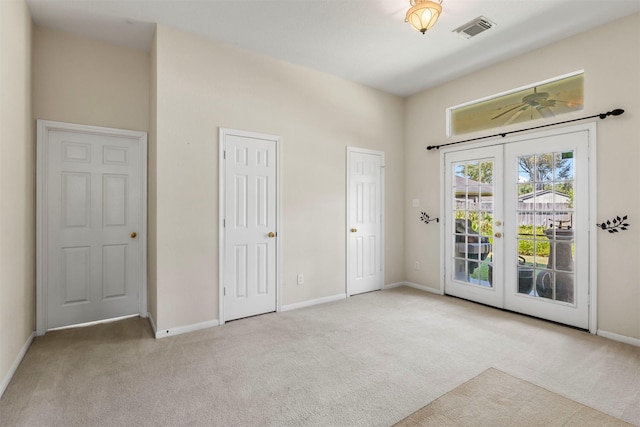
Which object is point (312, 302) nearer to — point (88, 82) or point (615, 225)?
point (615, 225)

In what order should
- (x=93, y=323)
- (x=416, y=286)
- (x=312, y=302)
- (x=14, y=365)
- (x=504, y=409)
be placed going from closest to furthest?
(x=504, y=409) < (x=14, y=365) < (x=93, y=323) < (x=312, y=302) < (x=416, y=286)

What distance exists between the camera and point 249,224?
368 centimetres

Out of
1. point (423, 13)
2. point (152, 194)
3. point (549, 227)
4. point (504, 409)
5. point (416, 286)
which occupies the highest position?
point (423, 13)

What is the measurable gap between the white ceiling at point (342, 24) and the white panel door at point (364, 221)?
137 centimetres

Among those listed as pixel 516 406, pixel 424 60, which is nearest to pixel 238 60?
pixel 424 60

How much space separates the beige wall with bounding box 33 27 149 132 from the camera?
10.4 ft

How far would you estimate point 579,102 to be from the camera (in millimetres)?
3346

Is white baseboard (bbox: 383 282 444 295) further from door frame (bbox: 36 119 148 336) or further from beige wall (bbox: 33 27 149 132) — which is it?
door frame (bbox: 36 119 148 336)

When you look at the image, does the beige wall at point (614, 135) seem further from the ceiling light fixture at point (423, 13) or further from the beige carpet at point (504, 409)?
the ceiling light fixture at point (423, 13)

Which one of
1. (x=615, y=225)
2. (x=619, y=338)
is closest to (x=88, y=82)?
(x=615, y=225)

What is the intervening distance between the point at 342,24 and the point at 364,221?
2.55 m

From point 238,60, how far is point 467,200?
3378mm

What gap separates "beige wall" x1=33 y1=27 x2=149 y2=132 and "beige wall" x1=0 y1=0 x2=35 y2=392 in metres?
0.24

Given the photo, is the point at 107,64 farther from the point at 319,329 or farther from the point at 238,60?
the point at 319,329
